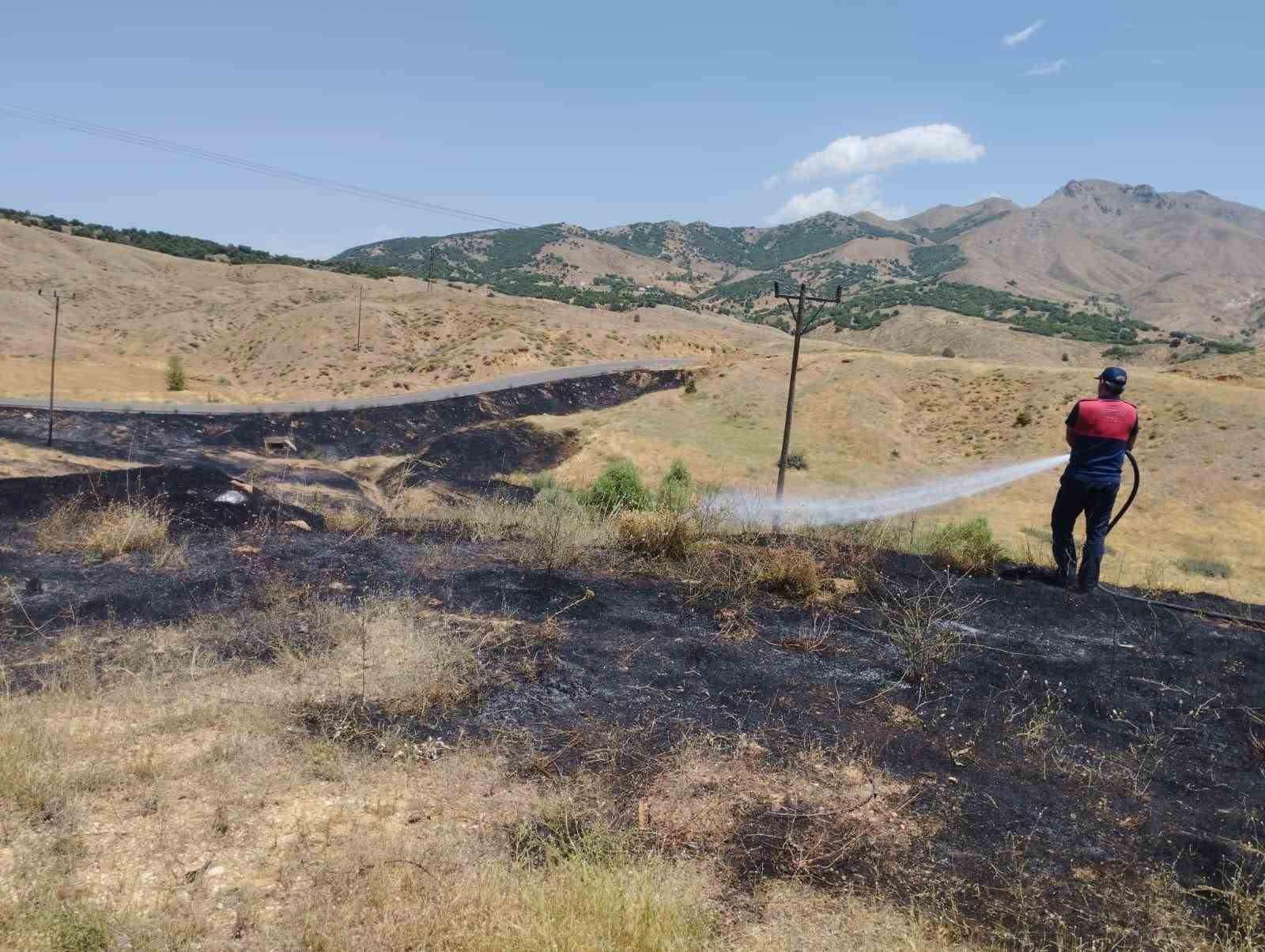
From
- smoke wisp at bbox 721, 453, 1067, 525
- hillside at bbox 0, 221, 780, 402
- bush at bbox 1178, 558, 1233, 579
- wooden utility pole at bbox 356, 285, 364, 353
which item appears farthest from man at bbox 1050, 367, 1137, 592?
wooden utility pole at bbox 356, 285, 364, 353

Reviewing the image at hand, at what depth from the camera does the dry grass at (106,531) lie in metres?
7.84

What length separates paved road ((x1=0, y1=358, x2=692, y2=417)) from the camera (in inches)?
1153

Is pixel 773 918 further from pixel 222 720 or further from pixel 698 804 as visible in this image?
pixel 222 720

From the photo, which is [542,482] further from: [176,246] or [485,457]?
[176,246]

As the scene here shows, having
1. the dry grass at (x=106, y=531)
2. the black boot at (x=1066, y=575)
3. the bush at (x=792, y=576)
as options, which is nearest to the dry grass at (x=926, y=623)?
the bush at (x=792, y=576)

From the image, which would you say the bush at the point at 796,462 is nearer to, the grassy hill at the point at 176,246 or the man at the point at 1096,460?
the man at the point at 1096,460

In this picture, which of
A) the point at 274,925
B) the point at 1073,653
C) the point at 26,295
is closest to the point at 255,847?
the point at 274,925

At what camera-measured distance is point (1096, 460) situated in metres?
7.50

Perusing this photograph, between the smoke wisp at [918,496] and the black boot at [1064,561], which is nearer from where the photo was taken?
the black boot at [1064,561]

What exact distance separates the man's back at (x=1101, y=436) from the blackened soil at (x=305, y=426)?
77.5ft

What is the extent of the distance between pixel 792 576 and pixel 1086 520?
3.04 metres

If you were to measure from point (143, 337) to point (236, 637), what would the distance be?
206ft

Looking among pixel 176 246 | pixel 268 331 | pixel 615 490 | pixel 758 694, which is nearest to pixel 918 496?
pixel 615 490

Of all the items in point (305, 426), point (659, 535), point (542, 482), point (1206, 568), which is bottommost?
point (542, 482)
